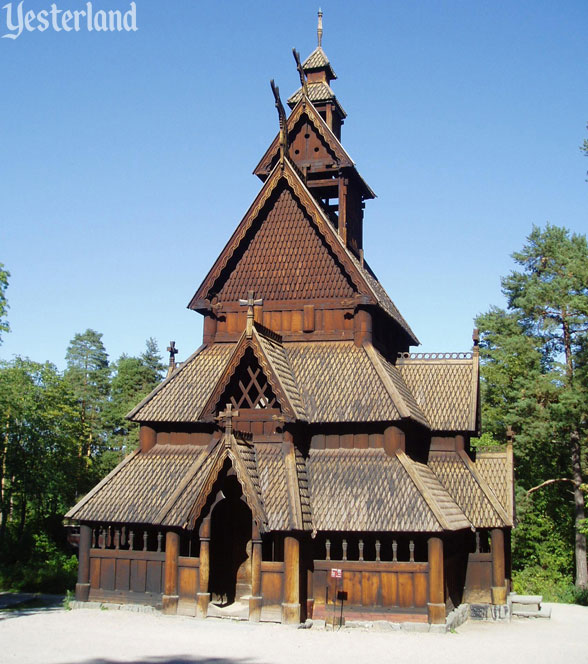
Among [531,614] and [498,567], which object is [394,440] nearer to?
[498,567]

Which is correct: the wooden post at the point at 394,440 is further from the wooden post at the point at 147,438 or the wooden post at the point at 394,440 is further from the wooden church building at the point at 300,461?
the wooden post at the point at 147,438

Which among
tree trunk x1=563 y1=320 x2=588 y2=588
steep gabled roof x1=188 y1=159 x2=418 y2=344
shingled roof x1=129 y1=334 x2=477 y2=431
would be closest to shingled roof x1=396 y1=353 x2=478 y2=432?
shingled roof x1=129 y1=334 x2=477 y2=431

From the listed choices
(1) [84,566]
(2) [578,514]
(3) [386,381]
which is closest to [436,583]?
(3) [386,381]

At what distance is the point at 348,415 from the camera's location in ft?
73.0

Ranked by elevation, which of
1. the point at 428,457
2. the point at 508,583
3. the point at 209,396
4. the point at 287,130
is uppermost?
the point at 287,130

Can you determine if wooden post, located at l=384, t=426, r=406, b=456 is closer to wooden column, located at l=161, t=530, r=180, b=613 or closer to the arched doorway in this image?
the arched doorway

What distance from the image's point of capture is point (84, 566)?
22531 mm

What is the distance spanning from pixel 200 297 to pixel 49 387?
28684mm

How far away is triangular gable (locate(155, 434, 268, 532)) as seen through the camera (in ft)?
65.7

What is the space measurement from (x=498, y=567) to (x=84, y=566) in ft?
40.1

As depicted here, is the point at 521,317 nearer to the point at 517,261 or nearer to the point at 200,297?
the point at 517,261

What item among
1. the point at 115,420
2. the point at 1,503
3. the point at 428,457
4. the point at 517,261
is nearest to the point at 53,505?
the point at 1,503

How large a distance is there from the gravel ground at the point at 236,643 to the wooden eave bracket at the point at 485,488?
121 inches

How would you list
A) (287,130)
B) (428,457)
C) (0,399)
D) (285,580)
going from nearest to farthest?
(285,580), (428,457), (287,130), (0,399)
